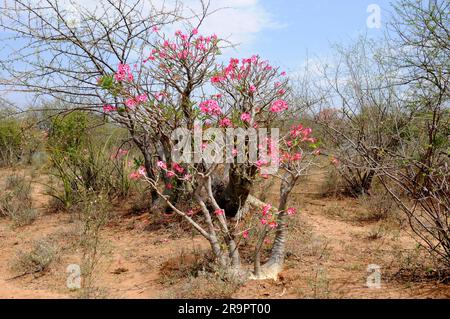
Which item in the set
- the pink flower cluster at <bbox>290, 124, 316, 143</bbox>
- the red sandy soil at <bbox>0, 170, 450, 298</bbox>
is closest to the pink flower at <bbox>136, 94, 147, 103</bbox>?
the pink flower cluster at <bbox>290, 124, 316, 143</bbox>

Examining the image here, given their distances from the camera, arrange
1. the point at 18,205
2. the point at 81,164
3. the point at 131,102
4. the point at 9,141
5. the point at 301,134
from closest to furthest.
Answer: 1. the point at 131,102
2. the point at 301,134
3. the point at 18,205
4. the point at 81,164
5. the point at 9,141

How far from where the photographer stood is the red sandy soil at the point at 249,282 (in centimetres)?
359

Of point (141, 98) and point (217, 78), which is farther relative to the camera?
point (217, 78)

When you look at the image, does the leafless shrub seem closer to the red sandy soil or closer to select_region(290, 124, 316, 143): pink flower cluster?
the red sandy soil

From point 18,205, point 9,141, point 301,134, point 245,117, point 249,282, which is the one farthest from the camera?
point 9,141

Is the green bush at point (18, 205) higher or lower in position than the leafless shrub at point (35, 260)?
higher

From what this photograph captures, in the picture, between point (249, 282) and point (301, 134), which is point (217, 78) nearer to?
point (301, 134)

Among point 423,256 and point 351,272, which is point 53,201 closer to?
point 351,272

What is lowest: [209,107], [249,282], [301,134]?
[249,282]

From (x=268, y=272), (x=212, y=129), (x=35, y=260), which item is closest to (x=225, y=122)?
(x=212, y=129)

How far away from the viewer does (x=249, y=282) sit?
3793 mm

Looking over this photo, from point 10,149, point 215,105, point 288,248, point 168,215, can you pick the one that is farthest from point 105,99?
point 10,149

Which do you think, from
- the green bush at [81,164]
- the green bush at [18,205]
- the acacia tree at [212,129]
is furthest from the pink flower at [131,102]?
the green bush at [18,205]

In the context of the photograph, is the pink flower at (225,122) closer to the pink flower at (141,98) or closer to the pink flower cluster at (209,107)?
→ the pink flower cluster at (209,107)
